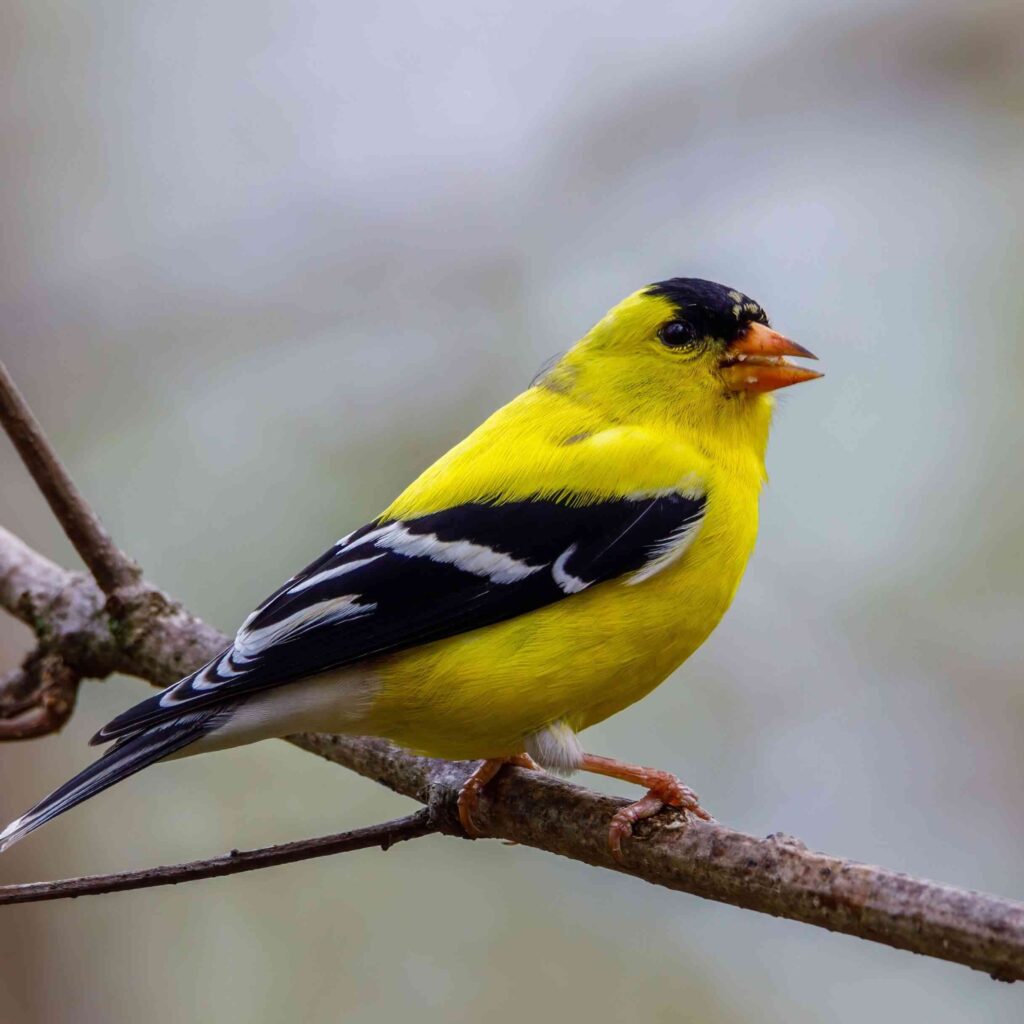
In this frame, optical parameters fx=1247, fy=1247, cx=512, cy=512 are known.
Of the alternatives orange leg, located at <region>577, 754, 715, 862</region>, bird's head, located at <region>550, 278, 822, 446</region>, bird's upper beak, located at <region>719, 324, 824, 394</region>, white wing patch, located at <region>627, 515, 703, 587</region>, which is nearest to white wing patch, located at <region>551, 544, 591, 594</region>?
white wing patch, located at <region>627, 515, 703, 587</region>

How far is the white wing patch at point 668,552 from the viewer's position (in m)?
2.74

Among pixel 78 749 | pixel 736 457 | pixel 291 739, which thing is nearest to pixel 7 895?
pixel 291 739

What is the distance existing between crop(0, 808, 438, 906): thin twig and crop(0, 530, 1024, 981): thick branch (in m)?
0.38

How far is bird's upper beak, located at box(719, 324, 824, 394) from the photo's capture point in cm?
319

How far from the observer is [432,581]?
2.76 metres

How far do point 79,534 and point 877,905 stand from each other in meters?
2.32

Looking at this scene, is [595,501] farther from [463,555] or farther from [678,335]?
[678,335]

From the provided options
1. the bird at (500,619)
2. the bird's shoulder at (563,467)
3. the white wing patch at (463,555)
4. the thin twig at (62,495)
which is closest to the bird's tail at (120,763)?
the bird at (500,619)

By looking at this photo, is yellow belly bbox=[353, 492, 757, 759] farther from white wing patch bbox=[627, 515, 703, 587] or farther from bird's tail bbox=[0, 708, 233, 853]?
bird's tail bbox=[0, 708, 233, 853]

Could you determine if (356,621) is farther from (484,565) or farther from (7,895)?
(7,895)

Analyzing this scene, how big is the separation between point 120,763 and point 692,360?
1.72 metres

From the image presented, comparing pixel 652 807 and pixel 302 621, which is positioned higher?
pixel 302 621

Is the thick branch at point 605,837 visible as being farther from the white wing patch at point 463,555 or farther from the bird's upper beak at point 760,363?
the bird's upper beak at point 760,363

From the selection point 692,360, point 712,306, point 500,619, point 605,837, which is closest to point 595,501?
point 500,619
